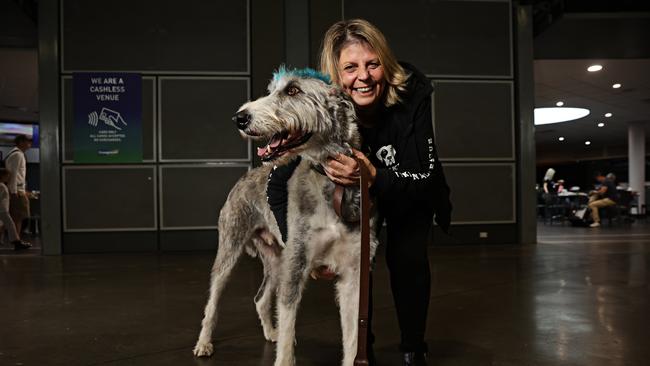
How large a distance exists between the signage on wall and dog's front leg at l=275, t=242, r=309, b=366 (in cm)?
565

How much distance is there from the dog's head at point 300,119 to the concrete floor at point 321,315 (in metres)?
1.23

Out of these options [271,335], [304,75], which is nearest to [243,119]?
[304,75]

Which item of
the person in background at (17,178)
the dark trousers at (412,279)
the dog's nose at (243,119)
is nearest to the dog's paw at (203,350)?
the dark trousers at (412,279)

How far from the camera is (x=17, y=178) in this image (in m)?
8.28

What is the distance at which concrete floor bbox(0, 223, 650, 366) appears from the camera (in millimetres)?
2398

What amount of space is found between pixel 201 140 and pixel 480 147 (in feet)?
14.0

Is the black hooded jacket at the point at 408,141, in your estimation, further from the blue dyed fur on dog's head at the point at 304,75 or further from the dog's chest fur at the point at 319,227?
the blue dyed fur on dog's head at the point at 304,75

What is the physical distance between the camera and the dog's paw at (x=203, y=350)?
2396 millimetres

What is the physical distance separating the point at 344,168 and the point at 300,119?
0.24 meters

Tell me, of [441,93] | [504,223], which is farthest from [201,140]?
[504,223]

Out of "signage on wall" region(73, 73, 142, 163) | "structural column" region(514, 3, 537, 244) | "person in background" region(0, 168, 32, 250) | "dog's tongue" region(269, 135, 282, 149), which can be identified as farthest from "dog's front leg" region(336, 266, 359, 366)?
"person in background" region(0, 168, 32, 250)

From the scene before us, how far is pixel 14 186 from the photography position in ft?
26.9

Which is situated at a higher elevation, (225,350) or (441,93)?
(441,93)

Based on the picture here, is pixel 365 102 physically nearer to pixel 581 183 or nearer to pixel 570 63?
pixel 570 63
